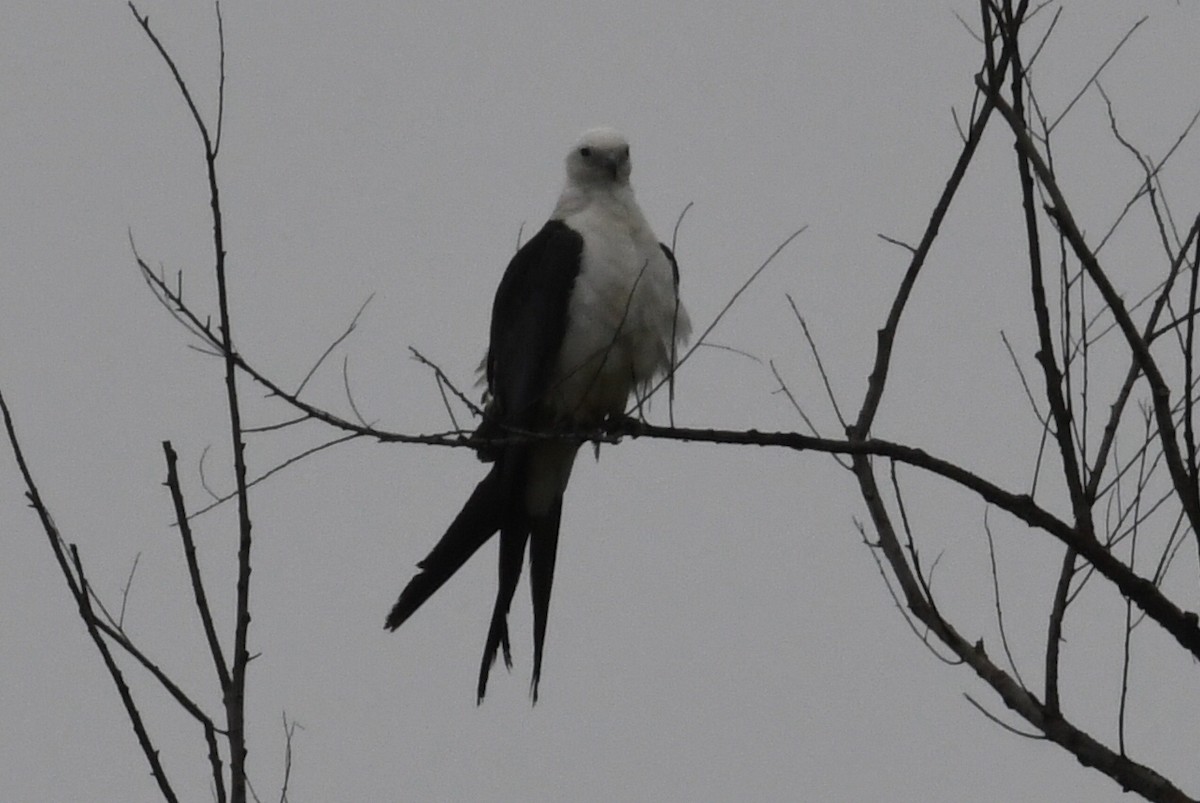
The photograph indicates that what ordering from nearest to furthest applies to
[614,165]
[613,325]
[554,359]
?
[613,325] → [554,359] → [614,165]

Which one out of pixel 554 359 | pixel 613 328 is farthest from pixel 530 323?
pixel 613 328

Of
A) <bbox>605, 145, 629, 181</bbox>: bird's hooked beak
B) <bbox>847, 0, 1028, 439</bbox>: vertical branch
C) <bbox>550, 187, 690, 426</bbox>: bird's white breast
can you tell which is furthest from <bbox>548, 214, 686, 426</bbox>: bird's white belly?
<bbox>847, 0, 1028, 439</bbox>: vertical branch

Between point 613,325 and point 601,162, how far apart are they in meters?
0.73

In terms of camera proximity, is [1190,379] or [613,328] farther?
[613,328]

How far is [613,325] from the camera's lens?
4.36 m

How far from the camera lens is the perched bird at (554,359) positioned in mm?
4355

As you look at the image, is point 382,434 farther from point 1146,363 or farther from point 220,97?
point 1146,363

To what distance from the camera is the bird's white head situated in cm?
488

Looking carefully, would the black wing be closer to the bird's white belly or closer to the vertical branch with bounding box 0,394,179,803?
the bird's white belly

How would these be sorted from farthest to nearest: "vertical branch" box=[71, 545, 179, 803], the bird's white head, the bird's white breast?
the bird's white head, the bird's white breast, "vertical branch" box=[71, 545, 179, 803]

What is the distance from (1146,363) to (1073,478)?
225mm

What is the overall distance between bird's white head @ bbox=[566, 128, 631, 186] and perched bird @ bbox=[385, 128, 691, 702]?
47 mm

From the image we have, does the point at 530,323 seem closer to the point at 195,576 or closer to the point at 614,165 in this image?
the point at 614,165

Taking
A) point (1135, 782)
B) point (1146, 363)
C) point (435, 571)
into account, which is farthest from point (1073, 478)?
point (435, 571)
